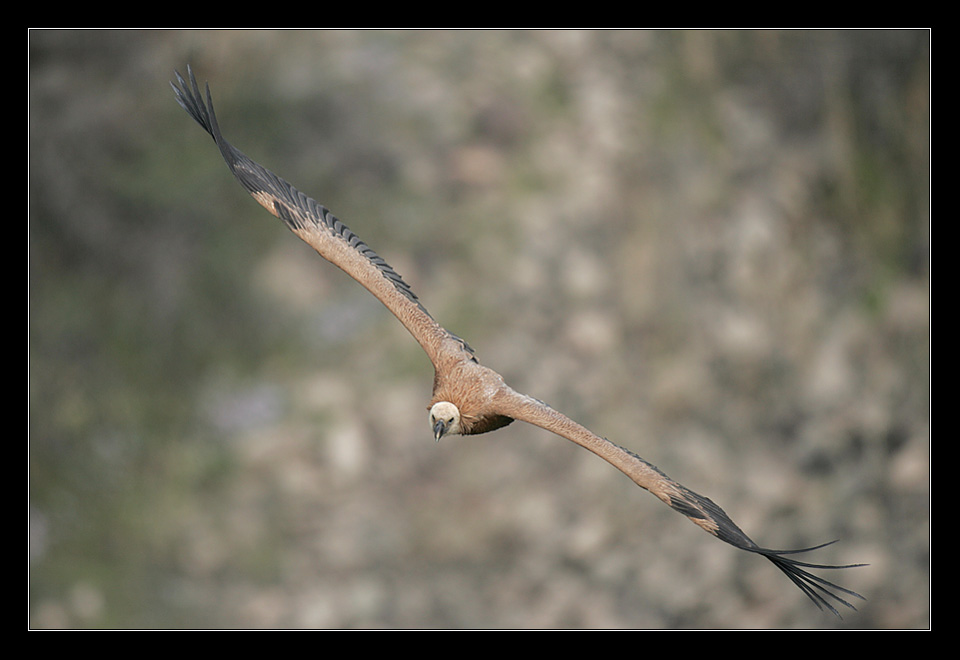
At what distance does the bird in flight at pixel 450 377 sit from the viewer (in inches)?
197

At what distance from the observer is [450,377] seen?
562cm

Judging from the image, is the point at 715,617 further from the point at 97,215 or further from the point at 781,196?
the point at 97,215

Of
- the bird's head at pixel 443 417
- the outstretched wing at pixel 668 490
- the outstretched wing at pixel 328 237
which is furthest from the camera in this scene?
the outstretched wing at pixel 328 237

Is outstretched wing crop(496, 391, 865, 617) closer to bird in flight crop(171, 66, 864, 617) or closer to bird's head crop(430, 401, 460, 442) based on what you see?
bird in flight crop(171, 66, 864, 617)

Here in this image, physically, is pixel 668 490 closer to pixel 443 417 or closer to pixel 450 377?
pixel 443 417

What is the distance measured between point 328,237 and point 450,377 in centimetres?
133

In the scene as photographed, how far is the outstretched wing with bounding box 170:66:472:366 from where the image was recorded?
579 cm

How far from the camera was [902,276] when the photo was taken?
38.9 ft

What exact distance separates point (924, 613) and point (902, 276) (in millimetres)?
4803

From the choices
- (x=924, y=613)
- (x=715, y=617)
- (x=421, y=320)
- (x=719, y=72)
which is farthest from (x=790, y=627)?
(x=421, y=320)

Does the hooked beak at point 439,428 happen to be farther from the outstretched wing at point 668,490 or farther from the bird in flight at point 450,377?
the outstretched wing at point 668,490

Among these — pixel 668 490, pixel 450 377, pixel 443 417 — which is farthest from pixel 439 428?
pixel 668 490

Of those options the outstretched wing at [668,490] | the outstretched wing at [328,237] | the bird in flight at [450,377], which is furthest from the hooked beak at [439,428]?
the outstretched wing at [668,490]

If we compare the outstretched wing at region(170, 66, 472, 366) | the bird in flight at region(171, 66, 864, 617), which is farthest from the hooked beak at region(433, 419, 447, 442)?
the outstretched wing at region(170, 66, 472, 366)
